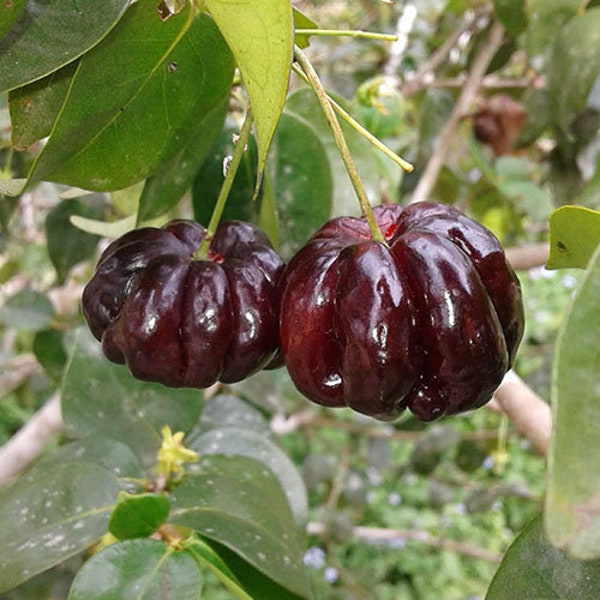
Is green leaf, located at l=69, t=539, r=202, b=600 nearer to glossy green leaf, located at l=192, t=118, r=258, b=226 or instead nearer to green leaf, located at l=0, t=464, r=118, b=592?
green leaf, located at l=0, t=464, r=118, b=592

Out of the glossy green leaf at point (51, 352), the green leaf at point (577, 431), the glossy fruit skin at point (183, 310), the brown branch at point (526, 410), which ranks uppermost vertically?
the green leaf at point (577, 431)

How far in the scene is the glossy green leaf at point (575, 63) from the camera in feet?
3.66

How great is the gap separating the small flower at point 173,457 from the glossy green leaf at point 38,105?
386 mm

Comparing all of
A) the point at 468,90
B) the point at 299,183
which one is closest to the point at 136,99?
the point at 299,183

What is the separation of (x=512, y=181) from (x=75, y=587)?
1341 millimetres

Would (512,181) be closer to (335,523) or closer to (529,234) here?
(529,234)

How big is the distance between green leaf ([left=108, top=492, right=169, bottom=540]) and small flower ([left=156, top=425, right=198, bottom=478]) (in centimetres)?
14

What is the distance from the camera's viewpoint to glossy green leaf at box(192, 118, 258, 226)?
88 centimetres

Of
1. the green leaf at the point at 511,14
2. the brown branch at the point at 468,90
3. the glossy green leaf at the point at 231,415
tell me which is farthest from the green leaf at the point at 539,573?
the brown branch at the point at 468,90

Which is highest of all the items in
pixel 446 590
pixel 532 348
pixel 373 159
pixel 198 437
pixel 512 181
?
pixel 373 159

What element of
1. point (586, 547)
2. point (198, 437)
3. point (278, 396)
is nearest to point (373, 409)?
point (586, 547)

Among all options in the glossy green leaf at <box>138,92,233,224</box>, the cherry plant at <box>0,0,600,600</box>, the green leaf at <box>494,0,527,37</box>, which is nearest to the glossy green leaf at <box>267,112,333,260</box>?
the cherry plant at <box>0,0,600,600</box>

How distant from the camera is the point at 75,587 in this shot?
65cm

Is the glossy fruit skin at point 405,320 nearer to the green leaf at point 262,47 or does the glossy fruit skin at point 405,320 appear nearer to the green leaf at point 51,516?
the green leaf at point 262,47
